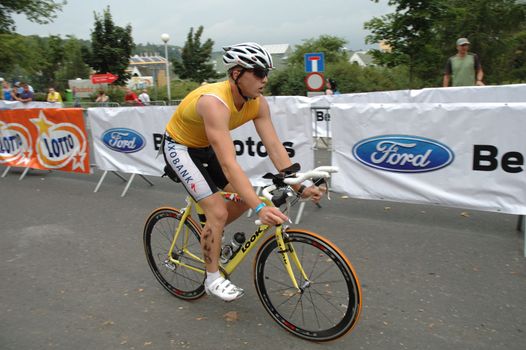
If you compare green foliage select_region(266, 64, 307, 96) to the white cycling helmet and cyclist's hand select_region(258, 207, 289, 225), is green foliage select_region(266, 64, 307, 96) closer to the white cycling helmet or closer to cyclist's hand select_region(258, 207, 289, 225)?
the white cycling helmet

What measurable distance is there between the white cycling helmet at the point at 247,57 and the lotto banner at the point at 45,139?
591 centimetres

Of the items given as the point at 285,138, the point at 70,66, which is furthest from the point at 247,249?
the point at 70,66

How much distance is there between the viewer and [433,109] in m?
5.22

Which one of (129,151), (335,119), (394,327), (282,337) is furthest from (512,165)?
(129,151)

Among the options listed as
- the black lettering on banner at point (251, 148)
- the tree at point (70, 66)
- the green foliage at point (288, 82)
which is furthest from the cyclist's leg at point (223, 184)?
the tree at point (70, 66)

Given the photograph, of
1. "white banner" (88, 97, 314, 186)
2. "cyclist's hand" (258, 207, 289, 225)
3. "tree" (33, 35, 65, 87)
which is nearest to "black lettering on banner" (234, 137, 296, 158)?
"white banner" (88, 97, 314, 186)

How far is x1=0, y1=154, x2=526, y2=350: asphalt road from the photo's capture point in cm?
332

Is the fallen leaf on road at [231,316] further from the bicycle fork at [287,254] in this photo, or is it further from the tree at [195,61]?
the tree at [195,61]

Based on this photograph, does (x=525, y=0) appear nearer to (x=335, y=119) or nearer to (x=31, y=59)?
(x=335, y=119)

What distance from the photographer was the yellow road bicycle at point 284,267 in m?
3.00

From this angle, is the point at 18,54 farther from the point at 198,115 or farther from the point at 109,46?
the point at 198,115

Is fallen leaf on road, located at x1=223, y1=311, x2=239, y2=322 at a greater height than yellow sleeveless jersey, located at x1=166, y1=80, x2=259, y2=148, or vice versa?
yellow sleeveless jersey, located at x1=166, y1=80, x2=259, y2=148

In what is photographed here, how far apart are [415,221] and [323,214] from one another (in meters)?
1.19

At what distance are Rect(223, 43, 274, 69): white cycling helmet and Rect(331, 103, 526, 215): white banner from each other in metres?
2.86
